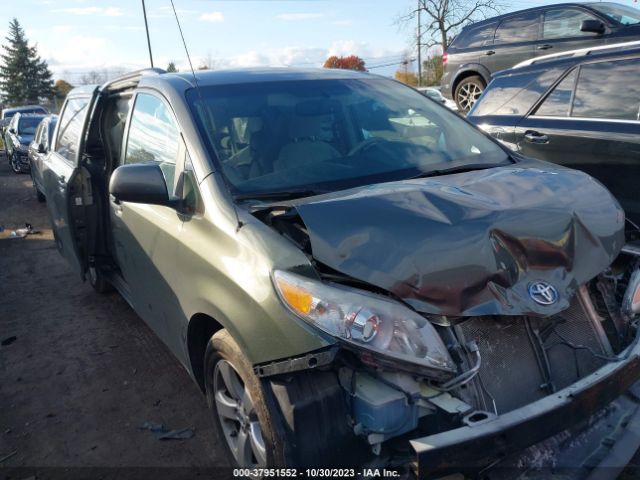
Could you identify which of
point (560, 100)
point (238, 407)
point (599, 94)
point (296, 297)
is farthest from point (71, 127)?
point (599, 94)

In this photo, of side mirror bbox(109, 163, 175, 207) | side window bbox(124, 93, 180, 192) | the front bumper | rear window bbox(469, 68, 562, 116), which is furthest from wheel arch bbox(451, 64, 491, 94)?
the front bumper

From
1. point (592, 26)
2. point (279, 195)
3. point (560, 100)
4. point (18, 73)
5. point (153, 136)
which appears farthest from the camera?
point (18, 73)

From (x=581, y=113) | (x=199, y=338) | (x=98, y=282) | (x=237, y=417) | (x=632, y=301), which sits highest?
(x=581, y=113)

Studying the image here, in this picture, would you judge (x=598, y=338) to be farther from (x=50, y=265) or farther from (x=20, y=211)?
(x=20, y=211)

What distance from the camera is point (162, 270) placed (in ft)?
9.49

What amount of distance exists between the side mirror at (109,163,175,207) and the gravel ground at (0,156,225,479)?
1.36 metres

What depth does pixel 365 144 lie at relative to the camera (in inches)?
120

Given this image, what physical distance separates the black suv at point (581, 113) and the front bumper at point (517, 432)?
9.01 ft

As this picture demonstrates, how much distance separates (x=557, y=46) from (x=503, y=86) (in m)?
4.27

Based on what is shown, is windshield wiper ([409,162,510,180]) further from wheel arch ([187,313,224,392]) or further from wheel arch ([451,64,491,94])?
wheel arch ([451,64,491,94])

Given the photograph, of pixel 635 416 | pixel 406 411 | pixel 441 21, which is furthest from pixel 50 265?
pixel 441 21

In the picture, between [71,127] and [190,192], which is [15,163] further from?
[190,192]

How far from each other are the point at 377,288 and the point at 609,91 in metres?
3.65

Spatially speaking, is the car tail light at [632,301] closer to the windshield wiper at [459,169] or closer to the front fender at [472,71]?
the windshield wiper at [459,169]
